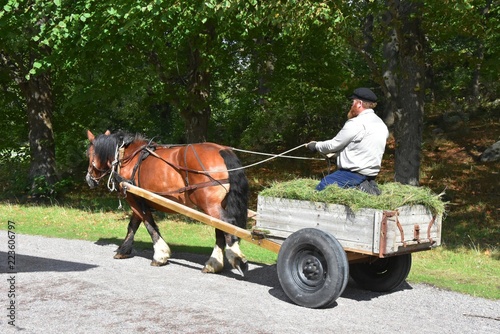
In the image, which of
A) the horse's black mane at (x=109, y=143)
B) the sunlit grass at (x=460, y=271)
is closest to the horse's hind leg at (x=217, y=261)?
the horse's black mane at (x=109, y=143)

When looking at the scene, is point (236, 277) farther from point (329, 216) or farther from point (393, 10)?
point (393, 10)

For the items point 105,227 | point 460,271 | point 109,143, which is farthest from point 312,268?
point 105,227

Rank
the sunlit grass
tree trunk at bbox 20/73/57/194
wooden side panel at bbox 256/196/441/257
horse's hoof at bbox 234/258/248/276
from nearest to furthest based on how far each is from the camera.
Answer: wooden side panel at bbox 256/196/441/257
the sunlit grass
horse's hoof at bbox 234/258/248/276
tree trunk at bbox 20/73/57/194

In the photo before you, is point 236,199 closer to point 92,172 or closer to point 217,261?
point 217,261

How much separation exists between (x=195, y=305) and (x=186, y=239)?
593cm

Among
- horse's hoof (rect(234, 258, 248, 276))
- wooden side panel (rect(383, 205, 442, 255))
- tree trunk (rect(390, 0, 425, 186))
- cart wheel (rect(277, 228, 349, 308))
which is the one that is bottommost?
horse's hoof (rect(234, 258, 248, 276))

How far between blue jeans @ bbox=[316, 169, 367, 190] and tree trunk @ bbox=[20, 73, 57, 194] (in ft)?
48.4

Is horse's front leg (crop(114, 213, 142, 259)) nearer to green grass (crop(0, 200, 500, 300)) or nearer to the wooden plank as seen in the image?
the wooden plank

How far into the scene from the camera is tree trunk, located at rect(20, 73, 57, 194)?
19938mm

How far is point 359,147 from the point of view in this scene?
7473 millimetres

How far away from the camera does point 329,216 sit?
7.23m

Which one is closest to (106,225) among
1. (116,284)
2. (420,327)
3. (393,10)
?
(116,284)

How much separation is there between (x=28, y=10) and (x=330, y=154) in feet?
34.4

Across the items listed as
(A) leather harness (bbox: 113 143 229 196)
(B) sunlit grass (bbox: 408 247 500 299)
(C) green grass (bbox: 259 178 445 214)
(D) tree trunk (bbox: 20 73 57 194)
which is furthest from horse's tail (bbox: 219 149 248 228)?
(D) tree trunk (bbox: 20 73 57 194)
